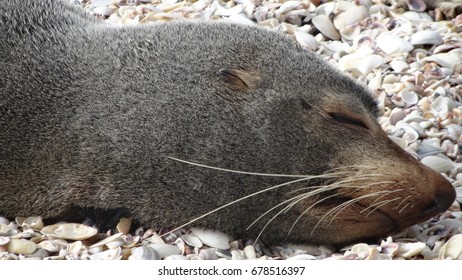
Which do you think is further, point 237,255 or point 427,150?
point 427,150

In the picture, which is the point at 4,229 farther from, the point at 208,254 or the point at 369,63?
the point at 369,63

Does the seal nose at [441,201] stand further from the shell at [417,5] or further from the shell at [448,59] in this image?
the shell at [417,5]

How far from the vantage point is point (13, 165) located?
10.9ft

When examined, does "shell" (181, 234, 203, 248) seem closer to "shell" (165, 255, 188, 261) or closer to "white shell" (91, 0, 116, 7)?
"shell" (165, 255, 188, 261)

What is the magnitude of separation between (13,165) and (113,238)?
1.51 ft

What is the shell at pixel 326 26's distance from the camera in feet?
16.1

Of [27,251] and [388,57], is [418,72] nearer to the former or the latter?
[388,57]

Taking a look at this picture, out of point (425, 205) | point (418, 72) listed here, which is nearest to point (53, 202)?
point (425, 205)

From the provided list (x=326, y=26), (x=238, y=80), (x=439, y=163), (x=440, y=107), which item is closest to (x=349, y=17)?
(x=326, y=26)

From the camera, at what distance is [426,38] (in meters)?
4.68

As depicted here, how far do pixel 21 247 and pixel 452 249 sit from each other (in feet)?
4.74

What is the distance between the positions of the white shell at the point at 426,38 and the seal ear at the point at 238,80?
64.6 inches

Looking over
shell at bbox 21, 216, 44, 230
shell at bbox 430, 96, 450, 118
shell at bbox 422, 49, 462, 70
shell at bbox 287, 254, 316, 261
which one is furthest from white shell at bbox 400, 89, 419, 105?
shell at bbox 21, 216, 44, 230

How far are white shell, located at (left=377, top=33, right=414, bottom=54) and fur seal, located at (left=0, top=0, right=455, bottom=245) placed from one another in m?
1.24
